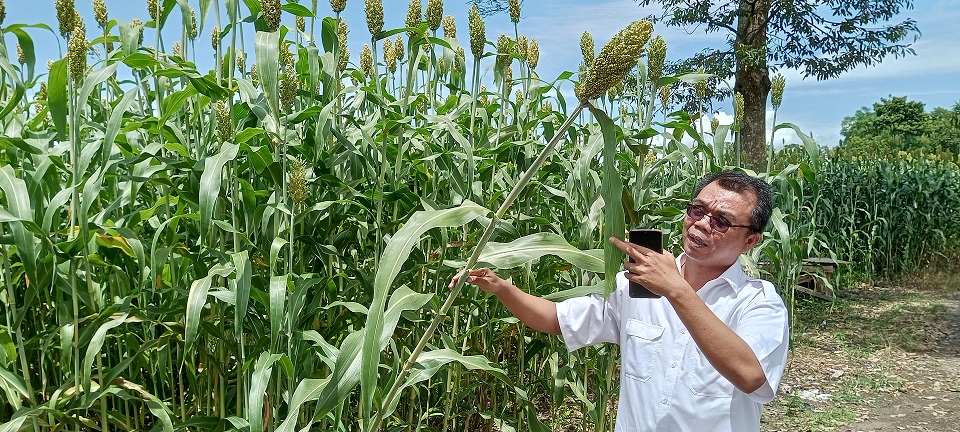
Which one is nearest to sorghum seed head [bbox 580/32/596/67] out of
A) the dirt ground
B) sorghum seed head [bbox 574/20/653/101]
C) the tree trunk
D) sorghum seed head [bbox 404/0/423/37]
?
sorghum seed head [bbox 404/0/423/37]

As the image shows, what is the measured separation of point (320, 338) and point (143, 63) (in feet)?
2.85

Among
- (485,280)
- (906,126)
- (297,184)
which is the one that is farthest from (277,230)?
(906,126)

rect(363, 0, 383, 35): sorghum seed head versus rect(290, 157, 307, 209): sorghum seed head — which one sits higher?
rect(363, 0, 383, 35): sorghum seed head

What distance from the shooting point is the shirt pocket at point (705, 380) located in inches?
68.5

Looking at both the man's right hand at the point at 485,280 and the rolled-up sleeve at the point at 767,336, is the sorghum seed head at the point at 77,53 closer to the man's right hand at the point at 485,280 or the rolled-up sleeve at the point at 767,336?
the man's right hand at the point at 485,280

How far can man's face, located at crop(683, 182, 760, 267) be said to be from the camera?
67.7 inches

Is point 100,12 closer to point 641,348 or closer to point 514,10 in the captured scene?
point 514,10

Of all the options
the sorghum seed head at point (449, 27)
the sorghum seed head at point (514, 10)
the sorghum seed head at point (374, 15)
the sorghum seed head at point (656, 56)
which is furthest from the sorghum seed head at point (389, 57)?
the sorghum seed head at point (656, 56)

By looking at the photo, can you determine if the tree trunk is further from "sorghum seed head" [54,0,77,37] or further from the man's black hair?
"sorghum seed head" [54,0,77,37]

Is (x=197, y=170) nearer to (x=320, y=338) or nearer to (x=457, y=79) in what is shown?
(x=320, y=338)

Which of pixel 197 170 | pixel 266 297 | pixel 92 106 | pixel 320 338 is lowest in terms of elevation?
pixel 320 338

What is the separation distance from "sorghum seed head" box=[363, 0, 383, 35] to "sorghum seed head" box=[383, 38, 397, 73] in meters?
0.90

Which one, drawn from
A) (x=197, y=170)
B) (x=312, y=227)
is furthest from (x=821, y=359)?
(x=197, y=170)

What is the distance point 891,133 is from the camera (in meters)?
46.9
